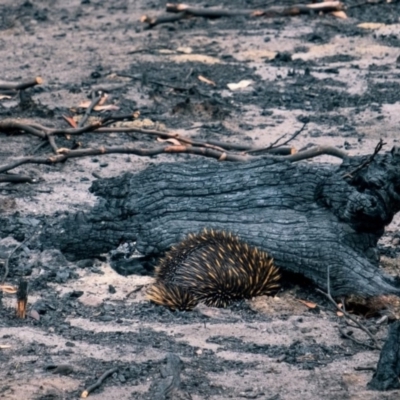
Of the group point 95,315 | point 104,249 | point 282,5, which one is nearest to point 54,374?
point 95,315

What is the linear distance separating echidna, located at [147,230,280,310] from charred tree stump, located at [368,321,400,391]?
188cm

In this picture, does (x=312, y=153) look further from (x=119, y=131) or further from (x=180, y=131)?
(x=180, y=131)

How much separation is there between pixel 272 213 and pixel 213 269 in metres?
0.56

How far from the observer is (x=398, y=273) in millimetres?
7641

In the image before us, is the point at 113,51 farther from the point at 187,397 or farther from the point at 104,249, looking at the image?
the point at 187,397

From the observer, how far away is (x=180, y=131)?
36.2 ft

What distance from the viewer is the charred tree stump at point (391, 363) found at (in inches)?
214

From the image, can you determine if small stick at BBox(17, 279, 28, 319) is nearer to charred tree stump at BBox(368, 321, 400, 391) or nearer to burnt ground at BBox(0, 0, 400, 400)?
burnt ground at BBox(0, 0, 400, 400)

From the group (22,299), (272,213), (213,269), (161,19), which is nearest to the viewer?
(22,299)

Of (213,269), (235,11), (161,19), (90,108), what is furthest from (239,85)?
(213,269)

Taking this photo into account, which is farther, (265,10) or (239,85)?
(265,10)

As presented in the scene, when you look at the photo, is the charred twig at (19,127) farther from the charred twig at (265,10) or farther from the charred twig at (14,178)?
the charred twig at (265,10)

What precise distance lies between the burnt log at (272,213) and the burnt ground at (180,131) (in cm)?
24

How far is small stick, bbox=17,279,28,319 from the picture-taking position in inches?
256
